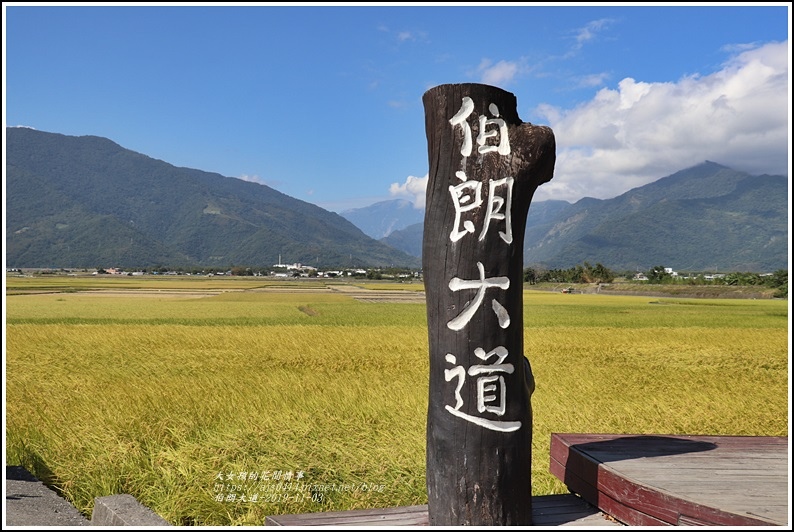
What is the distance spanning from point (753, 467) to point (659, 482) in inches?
37.0

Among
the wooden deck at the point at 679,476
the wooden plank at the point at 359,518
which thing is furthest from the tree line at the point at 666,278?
the wooden plank at the point at 359,518

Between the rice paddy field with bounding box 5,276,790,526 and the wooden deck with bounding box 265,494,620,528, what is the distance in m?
1.01

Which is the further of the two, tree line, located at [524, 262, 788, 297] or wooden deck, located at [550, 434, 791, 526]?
tree line, located at [524, 262, 788, 297]

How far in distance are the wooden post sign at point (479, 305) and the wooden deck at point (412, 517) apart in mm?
168

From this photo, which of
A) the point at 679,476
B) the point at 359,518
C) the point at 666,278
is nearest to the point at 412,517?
the point at 359,518

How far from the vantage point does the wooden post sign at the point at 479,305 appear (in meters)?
3.81

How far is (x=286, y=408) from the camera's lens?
7.58 meters

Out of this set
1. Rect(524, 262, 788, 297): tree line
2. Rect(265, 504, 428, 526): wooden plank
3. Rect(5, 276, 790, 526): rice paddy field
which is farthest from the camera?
Rect(524, 262, 788, 297): tree line

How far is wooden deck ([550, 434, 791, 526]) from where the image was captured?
3465 millimetres

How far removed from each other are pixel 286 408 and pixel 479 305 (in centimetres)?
448

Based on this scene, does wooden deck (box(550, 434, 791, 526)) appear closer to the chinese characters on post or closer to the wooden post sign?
the wooden post sign

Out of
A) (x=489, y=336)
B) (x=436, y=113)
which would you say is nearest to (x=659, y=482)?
(x=489, y=336)

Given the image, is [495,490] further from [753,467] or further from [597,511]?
[753,467]

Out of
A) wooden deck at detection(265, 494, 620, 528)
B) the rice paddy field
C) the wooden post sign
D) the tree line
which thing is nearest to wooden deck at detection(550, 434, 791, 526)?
wooden deck at detection(265, 494, 620, 528)
